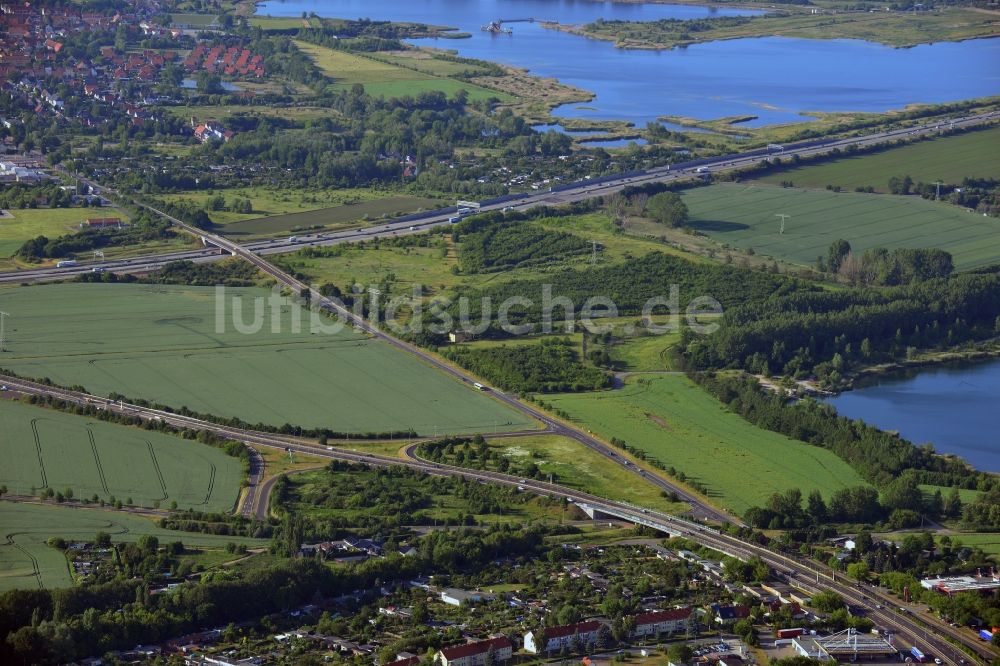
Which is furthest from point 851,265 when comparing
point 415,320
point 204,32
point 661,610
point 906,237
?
point 204,32

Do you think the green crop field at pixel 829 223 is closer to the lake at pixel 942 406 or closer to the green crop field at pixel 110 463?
the lake at pixel 942 406

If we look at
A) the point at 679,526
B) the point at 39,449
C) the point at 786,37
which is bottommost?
the point at 679,526

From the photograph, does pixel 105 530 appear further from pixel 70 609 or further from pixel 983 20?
pixel 983 20

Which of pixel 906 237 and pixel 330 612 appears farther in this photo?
pixel 906 237

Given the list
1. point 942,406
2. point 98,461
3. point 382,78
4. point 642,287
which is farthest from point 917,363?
point 382,78

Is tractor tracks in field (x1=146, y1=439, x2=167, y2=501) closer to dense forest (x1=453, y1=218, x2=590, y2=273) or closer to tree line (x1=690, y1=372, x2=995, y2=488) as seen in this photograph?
tree line (x1=690, y1=372, x2=995, y2=488)

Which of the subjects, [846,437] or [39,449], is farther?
[846,437]

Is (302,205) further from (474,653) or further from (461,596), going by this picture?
(474,653)

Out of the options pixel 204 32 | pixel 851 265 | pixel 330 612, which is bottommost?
pixel 330 612
